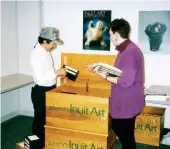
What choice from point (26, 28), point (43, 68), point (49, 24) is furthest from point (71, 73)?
point (26, 28)

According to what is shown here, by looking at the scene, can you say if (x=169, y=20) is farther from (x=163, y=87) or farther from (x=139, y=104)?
(x=139, y=104)

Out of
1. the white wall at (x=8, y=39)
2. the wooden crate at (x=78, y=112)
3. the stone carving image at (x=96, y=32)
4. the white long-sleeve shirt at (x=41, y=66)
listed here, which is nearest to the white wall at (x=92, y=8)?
the stone carving image at (x=96, y=32)

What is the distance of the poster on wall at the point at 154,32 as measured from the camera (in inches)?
119

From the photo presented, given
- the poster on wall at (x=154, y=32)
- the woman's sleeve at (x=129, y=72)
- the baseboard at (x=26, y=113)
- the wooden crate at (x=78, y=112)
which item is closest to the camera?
the woman's sleeve at (x=129, y=72)

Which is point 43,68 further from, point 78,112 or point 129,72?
point 129,72

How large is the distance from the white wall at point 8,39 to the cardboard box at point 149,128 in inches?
76.7

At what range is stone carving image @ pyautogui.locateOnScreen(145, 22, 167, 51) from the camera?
305 centimetres

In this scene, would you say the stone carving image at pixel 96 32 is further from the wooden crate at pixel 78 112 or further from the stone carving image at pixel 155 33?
the wooden crate at pixel 78 112

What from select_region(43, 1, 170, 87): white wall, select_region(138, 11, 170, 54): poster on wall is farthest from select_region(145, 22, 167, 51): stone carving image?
select_region(43, 1, 170, 87): white wall

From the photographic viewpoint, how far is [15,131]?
132 inches

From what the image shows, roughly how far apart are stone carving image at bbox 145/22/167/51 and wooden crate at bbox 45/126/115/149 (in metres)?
Answer: 1.26

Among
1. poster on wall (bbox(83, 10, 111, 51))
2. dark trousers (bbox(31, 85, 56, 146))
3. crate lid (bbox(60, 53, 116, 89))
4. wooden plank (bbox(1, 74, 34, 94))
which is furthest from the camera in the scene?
poster on wall (bbox(83, 10, 111, 51))

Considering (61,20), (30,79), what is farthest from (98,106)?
(61,20)

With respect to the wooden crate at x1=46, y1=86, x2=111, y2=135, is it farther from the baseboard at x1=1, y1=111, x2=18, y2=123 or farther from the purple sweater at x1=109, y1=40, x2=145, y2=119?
the baseboard at x1=1, y1=111, x2=18, y2=123
